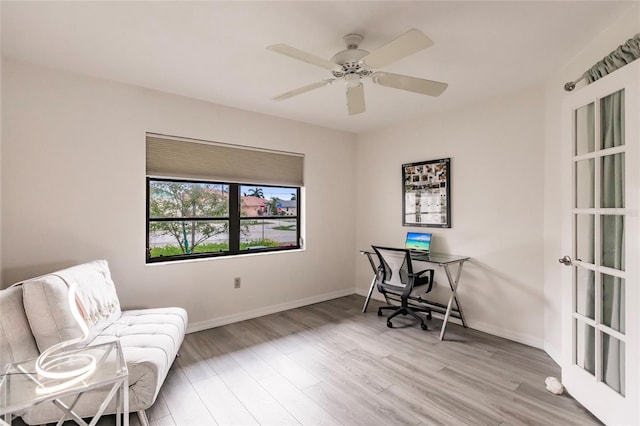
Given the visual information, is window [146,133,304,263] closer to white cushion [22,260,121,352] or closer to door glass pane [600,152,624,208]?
white cushion [22,260,121,352]

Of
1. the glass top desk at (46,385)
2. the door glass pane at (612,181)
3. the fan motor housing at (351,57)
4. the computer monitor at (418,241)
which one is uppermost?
the fan motor housing at (351,57)

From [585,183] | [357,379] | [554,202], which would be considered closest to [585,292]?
[585,183]

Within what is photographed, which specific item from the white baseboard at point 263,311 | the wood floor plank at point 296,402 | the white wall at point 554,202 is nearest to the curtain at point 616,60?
the white wall at point 554,202

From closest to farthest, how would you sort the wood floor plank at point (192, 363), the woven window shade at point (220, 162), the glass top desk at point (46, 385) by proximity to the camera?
the glass top desk at point (46, 385)
the wood floor plank at point (192, 363)
the woven window shade at point (220, 162)

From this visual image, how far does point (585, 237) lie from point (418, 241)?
1.77 m

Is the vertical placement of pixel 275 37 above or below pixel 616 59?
above

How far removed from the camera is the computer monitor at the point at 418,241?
358cm

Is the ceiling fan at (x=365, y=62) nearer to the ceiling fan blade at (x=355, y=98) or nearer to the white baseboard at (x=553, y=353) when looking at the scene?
the ceiling fan blade at (x=355, y=98)

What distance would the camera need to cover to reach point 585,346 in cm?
198

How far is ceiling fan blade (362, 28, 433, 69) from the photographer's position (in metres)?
1.53

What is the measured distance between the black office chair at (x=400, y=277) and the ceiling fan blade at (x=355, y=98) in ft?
4.78

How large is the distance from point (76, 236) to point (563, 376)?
12.5 ft

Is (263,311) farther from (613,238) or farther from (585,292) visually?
(613,238)

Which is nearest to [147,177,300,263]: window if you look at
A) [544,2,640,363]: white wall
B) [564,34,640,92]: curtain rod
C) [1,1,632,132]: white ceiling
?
[1,1,632,132]: white ceiling
